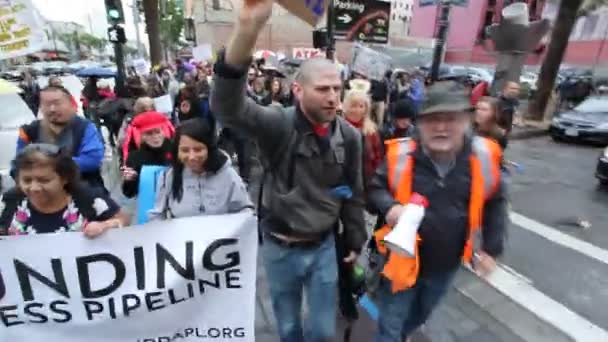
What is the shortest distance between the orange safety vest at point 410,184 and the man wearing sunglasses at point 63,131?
2.36m

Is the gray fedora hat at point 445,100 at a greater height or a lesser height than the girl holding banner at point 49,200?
greater

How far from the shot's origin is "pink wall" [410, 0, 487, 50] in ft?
121

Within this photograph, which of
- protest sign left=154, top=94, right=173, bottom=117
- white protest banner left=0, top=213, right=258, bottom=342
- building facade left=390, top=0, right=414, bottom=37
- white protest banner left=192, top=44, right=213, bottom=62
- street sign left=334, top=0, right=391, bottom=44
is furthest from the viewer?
building facade left=390, top=0, right=414, bottom=37

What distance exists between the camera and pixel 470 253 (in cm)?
227

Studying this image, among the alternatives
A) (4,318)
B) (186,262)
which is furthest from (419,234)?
(4,318)

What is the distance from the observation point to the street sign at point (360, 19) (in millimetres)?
10375

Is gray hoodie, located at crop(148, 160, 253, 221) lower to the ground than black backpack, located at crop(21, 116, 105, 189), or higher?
lower

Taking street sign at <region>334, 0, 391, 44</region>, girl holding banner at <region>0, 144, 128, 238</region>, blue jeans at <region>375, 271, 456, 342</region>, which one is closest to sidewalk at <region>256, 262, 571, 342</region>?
blue jeans at <region>375, 271, 456, 342</region>

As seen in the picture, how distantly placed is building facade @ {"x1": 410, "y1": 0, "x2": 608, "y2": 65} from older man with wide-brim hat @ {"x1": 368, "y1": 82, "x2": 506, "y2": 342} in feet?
71.1

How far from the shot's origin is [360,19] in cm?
1060

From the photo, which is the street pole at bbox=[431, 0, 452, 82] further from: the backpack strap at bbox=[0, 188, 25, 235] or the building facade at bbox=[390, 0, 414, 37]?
the building facade at bbox=[390, 0, 414, 37]

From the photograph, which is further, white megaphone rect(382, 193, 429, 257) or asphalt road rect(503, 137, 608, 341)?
asphalt road rect(503, 137, 608, 341)

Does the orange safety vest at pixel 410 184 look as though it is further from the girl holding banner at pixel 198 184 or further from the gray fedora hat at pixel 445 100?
the girl holding banner at pixel 198 184

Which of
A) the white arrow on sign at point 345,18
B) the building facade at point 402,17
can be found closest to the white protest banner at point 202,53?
the white arrow on sign at point 345,18
